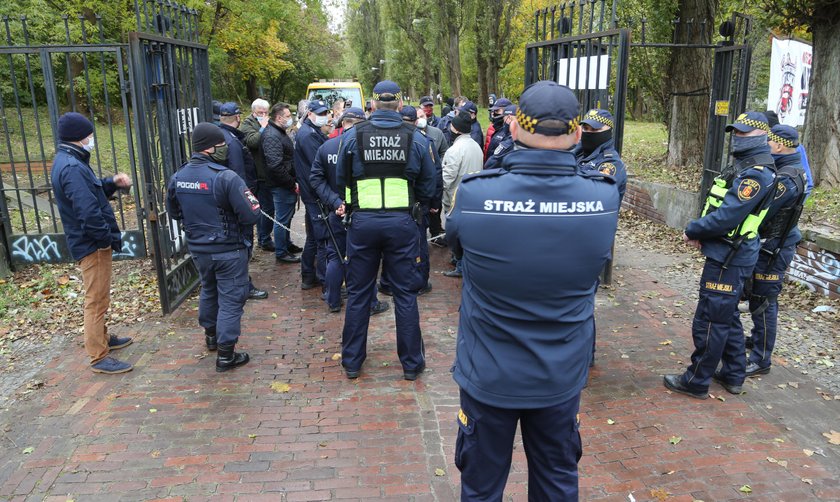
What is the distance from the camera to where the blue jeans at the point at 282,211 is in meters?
7.57

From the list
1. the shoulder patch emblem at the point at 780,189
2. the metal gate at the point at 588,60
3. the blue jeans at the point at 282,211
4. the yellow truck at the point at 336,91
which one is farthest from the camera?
the yellow truck at the point at 336,91

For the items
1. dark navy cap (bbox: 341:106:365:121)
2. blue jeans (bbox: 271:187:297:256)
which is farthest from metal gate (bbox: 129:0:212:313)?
dark navy cap (bbox: 341:106:365:121)

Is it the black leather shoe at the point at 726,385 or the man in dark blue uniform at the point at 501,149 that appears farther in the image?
the man in dark blue uniform at the point at 501,149

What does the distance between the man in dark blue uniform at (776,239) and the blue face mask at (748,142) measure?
0.30m

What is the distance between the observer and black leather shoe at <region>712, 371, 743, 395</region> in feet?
14.7

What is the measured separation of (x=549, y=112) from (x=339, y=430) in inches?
105

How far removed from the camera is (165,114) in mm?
6180

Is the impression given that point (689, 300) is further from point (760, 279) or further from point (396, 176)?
point (396, 176)

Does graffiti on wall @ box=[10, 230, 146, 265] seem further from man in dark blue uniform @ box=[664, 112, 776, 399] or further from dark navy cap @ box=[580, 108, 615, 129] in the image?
man in dark blue uniform @ box=[664, 112, 776, 399]

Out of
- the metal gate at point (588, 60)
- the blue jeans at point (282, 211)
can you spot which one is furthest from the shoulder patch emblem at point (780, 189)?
the blue jeans at point (282, 211)

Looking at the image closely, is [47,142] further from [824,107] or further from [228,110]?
[824,107]

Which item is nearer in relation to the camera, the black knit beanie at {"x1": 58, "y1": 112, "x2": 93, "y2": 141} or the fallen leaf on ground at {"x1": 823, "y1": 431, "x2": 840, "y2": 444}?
the fallen leaf on ground at {"x1": 823, "y1": 431, "x2": 840, "y2": 444}

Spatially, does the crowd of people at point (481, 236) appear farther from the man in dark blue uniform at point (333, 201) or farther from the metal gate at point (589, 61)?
the metal gate at point (589, 61)

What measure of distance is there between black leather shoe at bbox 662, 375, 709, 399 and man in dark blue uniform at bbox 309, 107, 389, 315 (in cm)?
285
